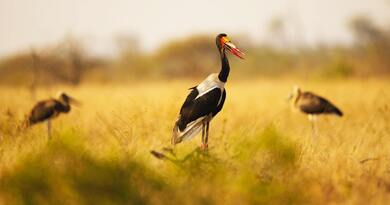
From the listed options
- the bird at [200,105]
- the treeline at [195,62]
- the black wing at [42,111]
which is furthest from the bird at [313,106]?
the treeline at [195,62]

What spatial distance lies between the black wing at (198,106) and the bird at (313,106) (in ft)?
12.4

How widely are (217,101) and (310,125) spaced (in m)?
4.45

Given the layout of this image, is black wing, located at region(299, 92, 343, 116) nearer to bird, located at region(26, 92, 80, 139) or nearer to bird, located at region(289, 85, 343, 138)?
bird, located at region(289, 85, 343, 138)

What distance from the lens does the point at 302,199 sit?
4.28 m

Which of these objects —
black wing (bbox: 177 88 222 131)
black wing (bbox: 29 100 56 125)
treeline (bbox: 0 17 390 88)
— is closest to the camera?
black wing (bbox: 177 88 222 131)

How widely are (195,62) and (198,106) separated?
88.8 ft

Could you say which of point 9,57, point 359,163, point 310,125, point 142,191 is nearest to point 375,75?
point 310,125

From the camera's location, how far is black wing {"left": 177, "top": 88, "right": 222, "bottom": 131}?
215 inches

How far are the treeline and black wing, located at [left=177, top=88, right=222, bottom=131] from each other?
649 inches

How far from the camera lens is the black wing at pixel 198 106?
5.45 metres

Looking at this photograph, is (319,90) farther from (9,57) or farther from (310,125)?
(9,57)

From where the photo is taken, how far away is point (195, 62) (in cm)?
3244

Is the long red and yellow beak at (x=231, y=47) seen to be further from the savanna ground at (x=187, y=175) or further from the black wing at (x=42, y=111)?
the black wing at (x=42, y=111)

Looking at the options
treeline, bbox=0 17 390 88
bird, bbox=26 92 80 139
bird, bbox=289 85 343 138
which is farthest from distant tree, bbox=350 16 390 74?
bird, bbox=26 92 80 139
